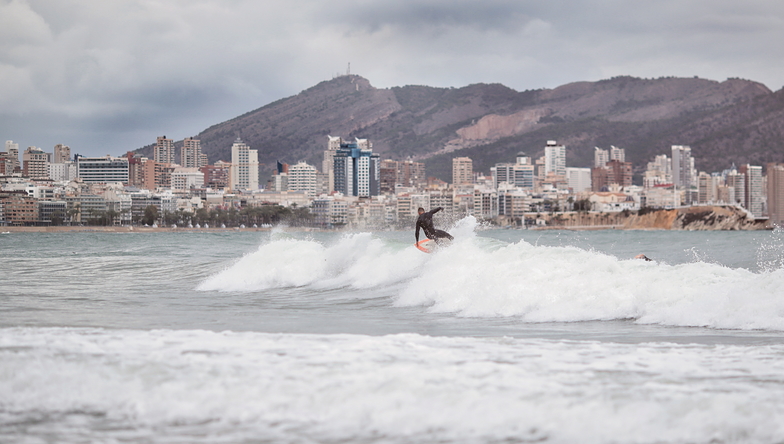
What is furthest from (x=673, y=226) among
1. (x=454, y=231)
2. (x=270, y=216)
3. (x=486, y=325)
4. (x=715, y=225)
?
(x=486, y=325)

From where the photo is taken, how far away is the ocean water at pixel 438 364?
5012 mm

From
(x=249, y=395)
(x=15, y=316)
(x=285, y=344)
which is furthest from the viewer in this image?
(x=15, y=316)

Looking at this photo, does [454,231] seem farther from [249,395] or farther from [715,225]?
[715,225]

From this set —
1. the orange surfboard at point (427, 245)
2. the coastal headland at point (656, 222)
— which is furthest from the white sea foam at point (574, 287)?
the coastal headland at point (656, 222)

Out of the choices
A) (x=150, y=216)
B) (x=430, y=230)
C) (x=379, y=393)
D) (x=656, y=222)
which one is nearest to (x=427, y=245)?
(x=430, y=230)

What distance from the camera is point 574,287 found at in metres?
12.5

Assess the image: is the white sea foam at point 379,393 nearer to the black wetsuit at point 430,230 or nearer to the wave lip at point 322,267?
the wave lip at point 322,267

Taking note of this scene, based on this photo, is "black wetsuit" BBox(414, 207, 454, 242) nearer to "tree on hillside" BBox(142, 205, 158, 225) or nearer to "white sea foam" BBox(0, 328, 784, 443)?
"white sea foam" BBox(0, 328, 784, 443)

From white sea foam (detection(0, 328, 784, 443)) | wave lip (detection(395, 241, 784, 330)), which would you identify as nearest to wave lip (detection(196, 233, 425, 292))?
wave lip (detection(395, 241, 784, 330))

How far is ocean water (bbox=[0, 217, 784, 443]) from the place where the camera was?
5012 millimetres

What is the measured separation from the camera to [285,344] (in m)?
7.77

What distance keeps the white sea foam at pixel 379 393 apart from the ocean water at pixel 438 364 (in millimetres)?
20

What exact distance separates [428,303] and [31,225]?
16213 centimetres

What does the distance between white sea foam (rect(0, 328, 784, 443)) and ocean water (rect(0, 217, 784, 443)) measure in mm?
20
